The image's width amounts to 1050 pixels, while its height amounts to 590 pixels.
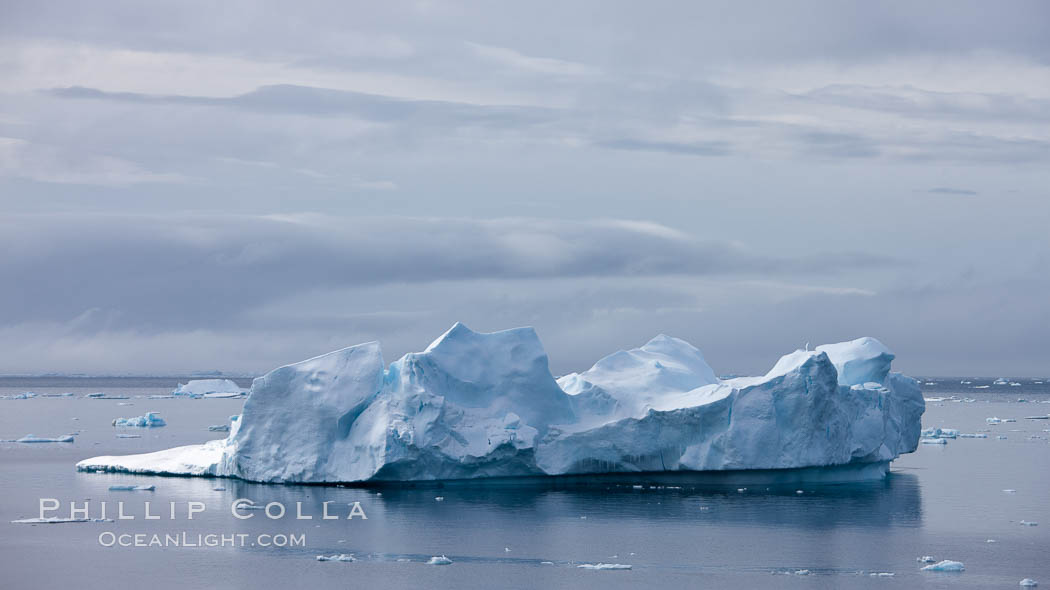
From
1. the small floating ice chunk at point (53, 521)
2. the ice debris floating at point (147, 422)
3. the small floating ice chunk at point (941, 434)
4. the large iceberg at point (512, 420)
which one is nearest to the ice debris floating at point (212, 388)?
the ice debris floating at point (147, 422)

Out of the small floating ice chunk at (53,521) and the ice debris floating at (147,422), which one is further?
the ice debris floating at (147,422)

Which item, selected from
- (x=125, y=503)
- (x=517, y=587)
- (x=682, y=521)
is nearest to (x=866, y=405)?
(x=682, y=521)

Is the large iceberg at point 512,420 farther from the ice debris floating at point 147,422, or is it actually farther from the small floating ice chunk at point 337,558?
the ice debris floating at point 147,422

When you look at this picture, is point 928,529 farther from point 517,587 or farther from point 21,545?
point 21,545

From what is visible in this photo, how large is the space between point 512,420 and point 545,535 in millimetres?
3911

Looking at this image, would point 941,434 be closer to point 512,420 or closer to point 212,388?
point 512,420

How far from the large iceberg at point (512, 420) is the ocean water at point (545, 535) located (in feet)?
1.85

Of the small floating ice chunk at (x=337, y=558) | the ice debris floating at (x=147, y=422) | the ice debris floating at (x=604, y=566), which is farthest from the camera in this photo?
the ice debris floating at (x=147, y=422)

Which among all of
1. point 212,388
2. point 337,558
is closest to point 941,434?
point 337,558

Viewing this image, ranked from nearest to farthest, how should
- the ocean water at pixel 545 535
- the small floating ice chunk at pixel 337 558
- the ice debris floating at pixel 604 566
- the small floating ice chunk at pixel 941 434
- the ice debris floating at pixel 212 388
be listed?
the ocean water at pixel 545 535
the ice debris floating at pixel 604 566
the small floating ice chunk at pixel 337 558
the small floating ice chunk at pixel 941 434
the ice debris floating at pixel 212 388

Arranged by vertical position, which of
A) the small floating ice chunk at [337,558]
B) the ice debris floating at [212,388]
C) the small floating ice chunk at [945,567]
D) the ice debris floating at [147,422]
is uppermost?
the ice debris floating at [212,388]

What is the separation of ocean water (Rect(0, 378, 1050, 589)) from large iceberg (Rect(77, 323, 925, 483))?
0.56 metres

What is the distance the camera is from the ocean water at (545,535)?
53.4ft

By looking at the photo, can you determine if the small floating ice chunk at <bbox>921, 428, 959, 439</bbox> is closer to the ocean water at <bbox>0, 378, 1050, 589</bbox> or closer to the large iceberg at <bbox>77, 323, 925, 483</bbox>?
the ocean water at <bbox>0, 378, 1050, 589</bbox>
